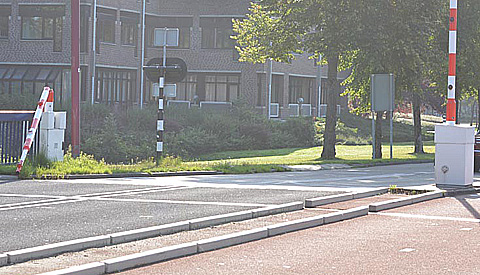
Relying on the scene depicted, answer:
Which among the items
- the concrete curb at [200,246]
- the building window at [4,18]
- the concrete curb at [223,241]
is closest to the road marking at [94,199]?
the concrete curb at [223,241]

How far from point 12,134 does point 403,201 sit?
10457mm

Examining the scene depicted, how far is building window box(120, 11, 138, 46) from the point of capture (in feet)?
170

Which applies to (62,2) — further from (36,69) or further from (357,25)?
(357,25)

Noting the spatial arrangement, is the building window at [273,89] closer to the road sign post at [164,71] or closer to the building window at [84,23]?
the building window at [84,23]

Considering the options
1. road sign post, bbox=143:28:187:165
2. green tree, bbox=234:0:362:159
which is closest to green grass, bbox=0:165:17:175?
road sign post, bbox=143:28:187:165

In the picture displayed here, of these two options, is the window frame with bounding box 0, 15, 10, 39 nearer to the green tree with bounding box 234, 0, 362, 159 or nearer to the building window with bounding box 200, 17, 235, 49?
the building window with bounding box 200, 17, 235, 49

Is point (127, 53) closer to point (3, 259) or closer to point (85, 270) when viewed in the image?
point (3, 259)

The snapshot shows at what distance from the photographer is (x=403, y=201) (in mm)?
14133

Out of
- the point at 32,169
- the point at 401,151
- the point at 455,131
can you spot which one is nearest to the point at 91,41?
the point at 401,151

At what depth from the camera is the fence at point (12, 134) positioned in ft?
68.4

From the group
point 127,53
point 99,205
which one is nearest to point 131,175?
point 99,205

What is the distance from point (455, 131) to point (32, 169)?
346 inches

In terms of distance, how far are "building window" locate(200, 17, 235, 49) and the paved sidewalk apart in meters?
43.3

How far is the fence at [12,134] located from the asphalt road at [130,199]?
2950mm
